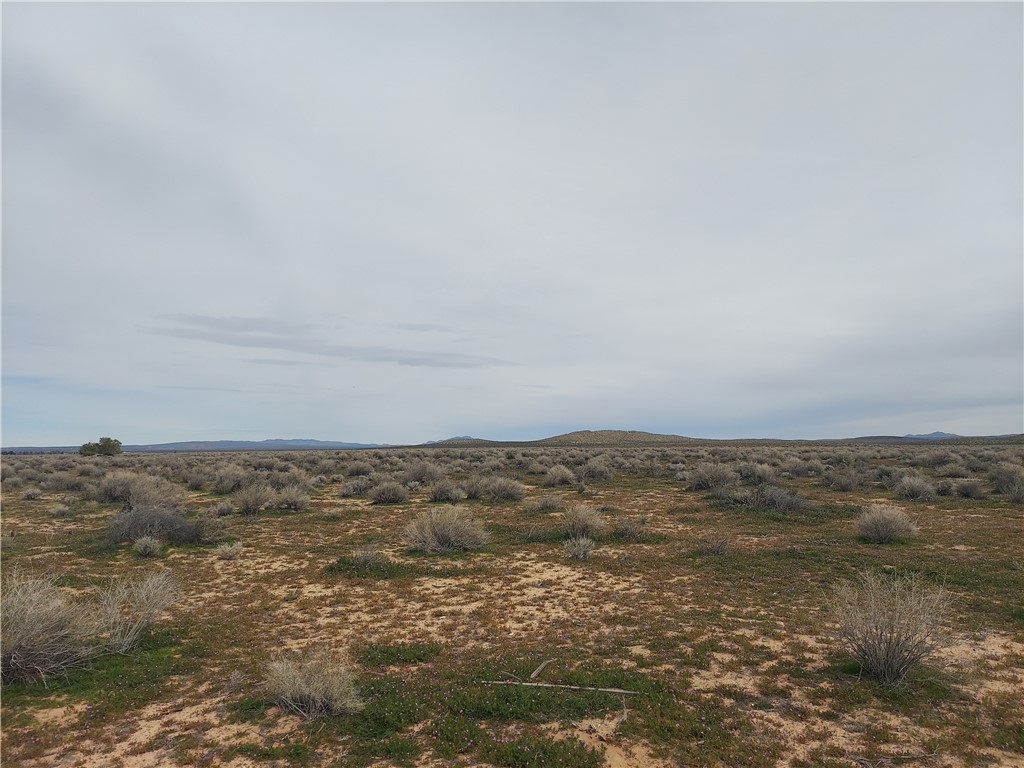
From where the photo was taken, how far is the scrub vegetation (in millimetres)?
5590

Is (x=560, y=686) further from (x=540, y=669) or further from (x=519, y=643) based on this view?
(x=519, y=643)

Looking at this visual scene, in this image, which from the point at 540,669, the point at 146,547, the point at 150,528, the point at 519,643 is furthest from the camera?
the point at 150,528

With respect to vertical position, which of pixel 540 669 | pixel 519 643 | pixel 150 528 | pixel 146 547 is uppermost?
pixel 150 528

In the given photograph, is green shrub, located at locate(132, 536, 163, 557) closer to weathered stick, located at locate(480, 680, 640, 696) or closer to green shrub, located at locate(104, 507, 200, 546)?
green shrub, located at locate(104, 507, 200, 546)

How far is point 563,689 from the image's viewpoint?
656 centimetres

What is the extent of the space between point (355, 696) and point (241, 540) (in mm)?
11708

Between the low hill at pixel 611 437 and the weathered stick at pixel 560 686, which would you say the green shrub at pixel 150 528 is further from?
the low hill at pixel 611 437

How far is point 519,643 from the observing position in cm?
826

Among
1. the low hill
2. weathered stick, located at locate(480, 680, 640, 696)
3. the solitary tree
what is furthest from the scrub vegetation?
the low hill

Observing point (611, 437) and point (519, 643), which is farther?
point (611, 437)

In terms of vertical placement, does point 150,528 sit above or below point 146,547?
above

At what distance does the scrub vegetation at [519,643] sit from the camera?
5.59 meters

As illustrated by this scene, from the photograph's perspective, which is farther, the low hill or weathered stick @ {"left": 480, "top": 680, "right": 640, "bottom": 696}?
the low hill

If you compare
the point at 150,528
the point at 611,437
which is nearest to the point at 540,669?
the point at 150,528
